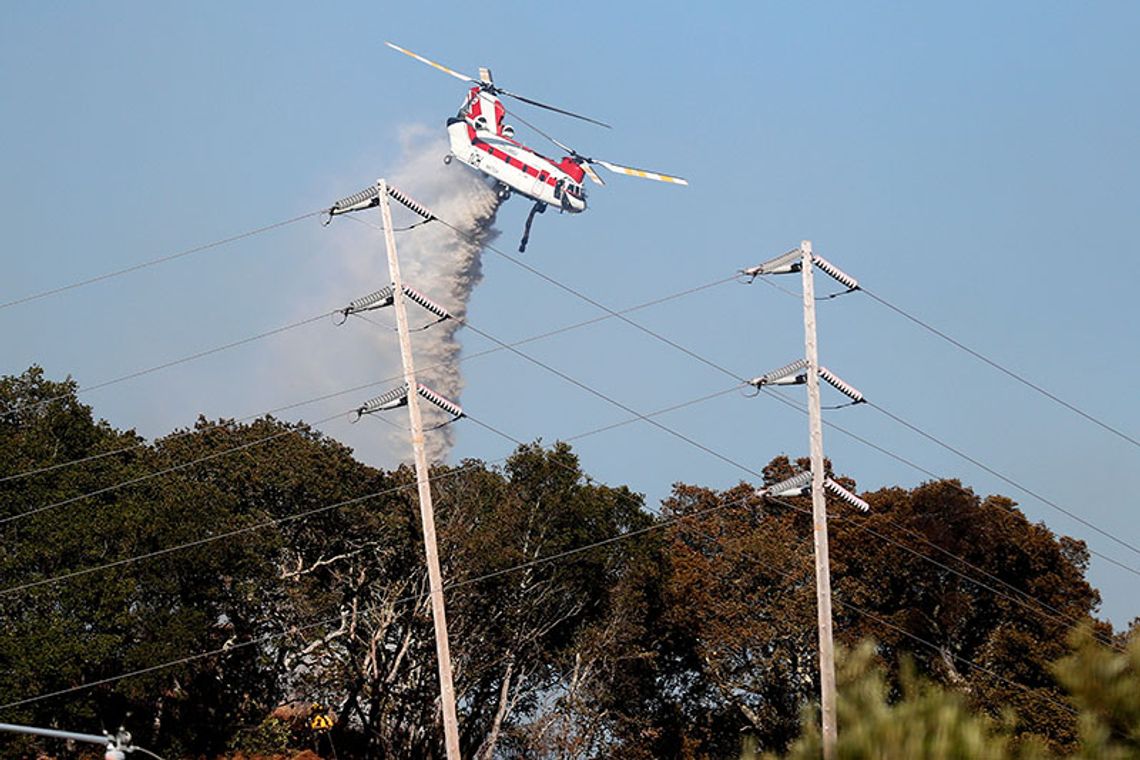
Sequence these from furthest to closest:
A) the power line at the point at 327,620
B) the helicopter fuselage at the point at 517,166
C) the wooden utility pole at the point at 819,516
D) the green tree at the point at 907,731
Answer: the helicopter fuselage at the point at 517,166 → the power line at the point at 327,620 → the wooden utility pole at the point at 819,516 → the green tree at the point at 907,731

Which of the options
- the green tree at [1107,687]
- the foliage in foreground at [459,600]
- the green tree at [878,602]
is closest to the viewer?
the green tree at [1107,687]

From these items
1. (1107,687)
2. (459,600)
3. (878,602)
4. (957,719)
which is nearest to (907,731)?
(957,719)

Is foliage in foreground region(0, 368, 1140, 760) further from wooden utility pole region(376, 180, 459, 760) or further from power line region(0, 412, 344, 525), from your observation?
wooden utility pole region(376, 180, 459, 760)

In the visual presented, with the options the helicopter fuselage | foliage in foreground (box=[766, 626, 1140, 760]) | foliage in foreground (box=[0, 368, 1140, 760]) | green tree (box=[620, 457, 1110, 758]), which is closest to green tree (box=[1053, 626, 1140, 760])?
foliage in foreground (box=[766, 626, 1140, 760])

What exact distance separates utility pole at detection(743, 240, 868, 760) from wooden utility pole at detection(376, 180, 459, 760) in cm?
666

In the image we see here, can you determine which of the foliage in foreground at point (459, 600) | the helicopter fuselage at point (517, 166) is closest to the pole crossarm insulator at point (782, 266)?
the foliage in foreground at point (459, 600)

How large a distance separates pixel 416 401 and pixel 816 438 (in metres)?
7.92

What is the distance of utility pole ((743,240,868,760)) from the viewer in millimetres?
31562

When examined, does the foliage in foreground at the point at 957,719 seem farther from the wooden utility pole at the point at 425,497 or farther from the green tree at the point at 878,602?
the green tree at the point at 878,602

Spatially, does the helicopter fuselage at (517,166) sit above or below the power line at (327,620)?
above

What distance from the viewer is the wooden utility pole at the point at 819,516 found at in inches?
1228

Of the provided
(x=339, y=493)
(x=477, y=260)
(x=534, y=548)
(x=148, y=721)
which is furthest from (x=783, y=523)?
(x=477, y=260)

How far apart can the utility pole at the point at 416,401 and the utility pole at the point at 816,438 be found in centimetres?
667

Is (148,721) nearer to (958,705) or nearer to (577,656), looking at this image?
(577,656)
